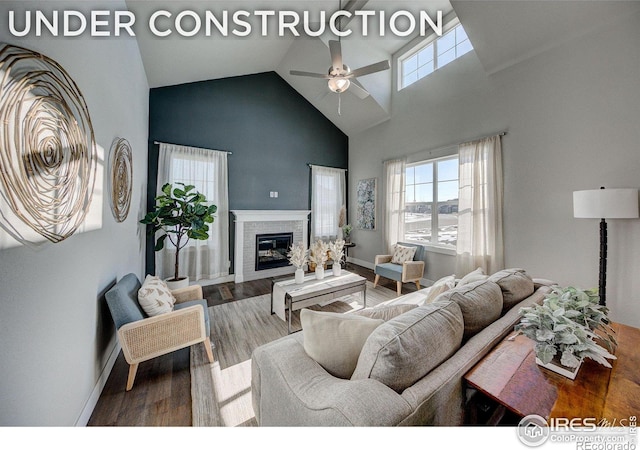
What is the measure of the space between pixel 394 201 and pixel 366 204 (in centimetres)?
84

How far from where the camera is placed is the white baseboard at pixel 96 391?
1.37 m

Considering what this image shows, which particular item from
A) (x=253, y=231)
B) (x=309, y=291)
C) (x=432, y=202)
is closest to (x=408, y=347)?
(x=309, y=291)

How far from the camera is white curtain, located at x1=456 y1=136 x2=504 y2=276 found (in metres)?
3.10

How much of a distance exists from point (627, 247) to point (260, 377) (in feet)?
11.5

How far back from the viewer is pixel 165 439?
0.76m

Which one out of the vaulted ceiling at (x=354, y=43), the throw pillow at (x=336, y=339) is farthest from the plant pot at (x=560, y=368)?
the vaulted ceiling at (x=354, y=43)

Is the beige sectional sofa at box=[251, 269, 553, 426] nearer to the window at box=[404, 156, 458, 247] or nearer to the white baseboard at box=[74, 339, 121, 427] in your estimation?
the white baseboard at box=[74, 339, 121, 427]

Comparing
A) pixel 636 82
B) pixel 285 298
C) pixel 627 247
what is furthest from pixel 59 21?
pixel 627 247

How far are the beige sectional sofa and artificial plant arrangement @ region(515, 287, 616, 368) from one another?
208mm

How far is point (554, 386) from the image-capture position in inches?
34.4

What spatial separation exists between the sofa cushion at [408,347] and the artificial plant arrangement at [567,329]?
11.1 inches

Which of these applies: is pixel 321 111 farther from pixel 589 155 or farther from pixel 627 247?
pixel 627 247

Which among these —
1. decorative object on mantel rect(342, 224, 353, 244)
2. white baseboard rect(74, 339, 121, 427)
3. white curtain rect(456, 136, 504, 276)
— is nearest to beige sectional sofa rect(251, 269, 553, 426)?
white baseboard rect(74, 339, 121, 427)

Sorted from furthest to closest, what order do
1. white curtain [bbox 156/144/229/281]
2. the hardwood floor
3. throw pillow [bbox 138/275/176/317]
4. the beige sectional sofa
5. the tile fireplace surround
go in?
the tile fireplace surround < white curtain [bbox 156/144/229/281] < throw pillow [bbox 138/275/176/317] < the hardwood floor < the beige sectional sofa
